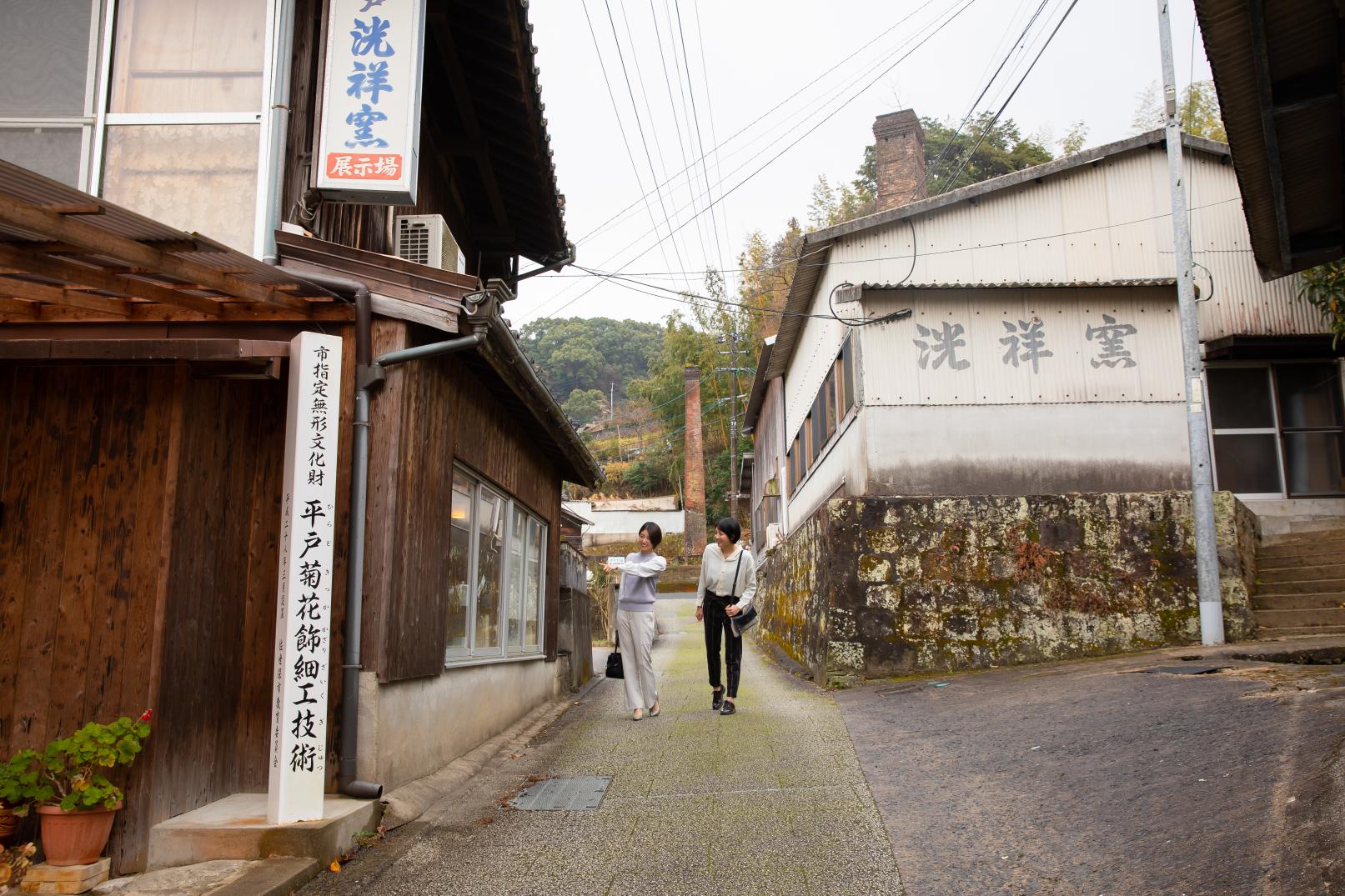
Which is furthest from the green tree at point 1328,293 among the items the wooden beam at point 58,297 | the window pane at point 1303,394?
the wooden beam at point 58,297

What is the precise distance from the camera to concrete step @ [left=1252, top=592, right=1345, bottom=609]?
11562 millimetres

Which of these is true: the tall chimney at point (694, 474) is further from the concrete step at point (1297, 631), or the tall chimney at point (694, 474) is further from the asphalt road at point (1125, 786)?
the asphalt road at point (1125, 786)

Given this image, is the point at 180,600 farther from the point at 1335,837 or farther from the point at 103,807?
the point at 1335,837

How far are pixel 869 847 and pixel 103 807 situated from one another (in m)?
3.96

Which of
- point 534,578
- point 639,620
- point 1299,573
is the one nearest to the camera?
point 639,620

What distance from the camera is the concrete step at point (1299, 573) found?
1198 centimetres

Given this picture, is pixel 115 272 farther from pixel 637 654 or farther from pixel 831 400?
pixel 831 400

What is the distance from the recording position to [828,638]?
1169 centimetres

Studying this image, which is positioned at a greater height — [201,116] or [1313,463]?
[201,116]

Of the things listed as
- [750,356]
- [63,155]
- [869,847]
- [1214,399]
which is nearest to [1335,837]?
[869,847]

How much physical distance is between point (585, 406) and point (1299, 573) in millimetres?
58018

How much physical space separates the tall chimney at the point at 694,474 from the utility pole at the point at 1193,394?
101 feet

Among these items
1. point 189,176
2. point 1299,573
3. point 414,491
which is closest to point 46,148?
point 189,176

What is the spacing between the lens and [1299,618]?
37.9 ft
